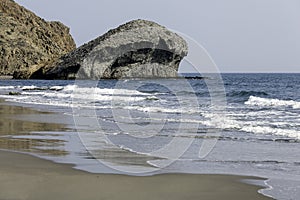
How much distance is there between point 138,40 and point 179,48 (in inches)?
433

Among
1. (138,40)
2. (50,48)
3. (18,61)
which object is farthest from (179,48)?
(50,48)

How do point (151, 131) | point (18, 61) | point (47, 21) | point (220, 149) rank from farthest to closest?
point (47, 21), point (18, 61), point (151, 131), point (220, 149)

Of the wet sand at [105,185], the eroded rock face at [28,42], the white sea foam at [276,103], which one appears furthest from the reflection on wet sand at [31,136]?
the eroded rock face at [28,42]

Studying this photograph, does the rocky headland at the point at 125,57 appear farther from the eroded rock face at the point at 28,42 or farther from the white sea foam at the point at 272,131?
the white sea foam at the point at 272,131

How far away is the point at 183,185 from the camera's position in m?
6.61

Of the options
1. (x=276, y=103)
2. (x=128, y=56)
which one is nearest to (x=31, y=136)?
(x=276, y=103)

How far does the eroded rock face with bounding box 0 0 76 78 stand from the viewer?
421ft

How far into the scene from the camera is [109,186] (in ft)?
21.1

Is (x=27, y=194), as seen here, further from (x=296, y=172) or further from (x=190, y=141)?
(x=190, y=141)

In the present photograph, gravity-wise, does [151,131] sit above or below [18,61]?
below

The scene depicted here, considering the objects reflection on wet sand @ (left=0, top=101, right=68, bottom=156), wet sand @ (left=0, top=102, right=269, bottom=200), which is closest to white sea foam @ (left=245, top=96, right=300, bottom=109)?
reflection on wet sand @ (left=0, top=101, right=68, bottom=156)

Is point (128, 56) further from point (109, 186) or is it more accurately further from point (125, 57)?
point (109, 186)

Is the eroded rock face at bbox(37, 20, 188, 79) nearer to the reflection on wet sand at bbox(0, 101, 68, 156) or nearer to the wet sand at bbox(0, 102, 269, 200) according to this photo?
the reflection on wet sand at bbox(0, 101, 68, 156)

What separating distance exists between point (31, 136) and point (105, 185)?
5.89m
